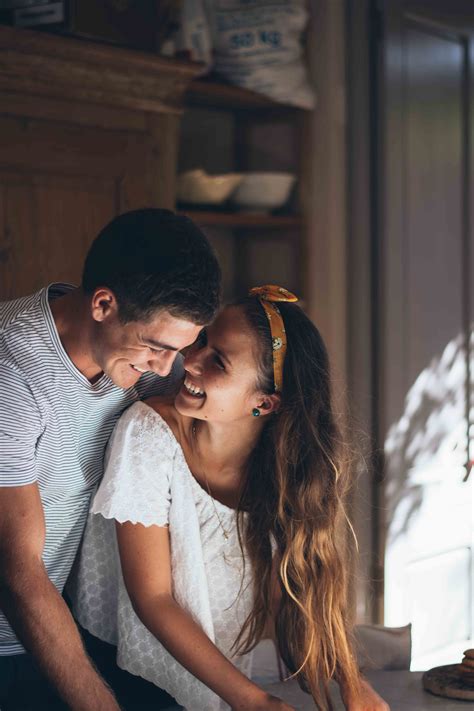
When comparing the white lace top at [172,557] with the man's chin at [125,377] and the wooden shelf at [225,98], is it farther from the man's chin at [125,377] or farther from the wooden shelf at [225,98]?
the wooden shelf at [225,98]

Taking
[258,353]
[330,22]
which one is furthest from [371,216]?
[258,353]

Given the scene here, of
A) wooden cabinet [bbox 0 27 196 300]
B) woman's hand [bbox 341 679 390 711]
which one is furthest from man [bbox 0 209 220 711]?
wooden cabinet [bbox 0 27 196 300]

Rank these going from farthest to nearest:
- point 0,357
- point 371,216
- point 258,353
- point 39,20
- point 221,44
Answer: point 371,216 < point 221,44 < point 39,20 < point 258,353 < point 0,357

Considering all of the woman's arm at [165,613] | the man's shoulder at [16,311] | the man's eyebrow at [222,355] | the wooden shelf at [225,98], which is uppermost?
the wooden shelf at [225,98]

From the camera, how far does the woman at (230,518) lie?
1889 mm

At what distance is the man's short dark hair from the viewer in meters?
1.75

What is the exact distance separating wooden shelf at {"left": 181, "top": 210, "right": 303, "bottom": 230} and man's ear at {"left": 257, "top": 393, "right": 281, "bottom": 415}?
3.81ft

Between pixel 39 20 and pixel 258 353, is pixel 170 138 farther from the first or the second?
pixel 258 353

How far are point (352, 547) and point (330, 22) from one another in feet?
6.17

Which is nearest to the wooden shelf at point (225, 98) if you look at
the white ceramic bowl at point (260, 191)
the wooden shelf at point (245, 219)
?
the white ceramic bowl at point (260, 191)

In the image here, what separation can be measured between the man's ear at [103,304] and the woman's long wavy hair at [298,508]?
0.94 ft

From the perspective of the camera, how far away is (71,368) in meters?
1.86

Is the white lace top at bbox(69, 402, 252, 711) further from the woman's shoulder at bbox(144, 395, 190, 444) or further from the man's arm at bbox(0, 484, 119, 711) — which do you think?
the man's arm at bbox(0, 484, 119, 711)

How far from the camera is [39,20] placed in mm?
2496
